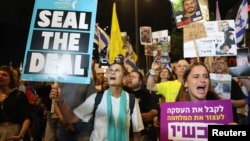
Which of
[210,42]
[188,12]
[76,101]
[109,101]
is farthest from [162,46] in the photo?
[109,101]

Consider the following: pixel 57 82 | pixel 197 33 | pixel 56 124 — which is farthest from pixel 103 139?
pixel 197 33

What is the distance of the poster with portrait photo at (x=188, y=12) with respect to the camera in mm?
7398

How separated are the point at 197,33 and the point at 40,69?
2.92 meters

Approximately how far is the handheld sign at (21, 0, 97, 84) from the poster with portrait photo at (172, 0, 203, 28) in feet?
11.8

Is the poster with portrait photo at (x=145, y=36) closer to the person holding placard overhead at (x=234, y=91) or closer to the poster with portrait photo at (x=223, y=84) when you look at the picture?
the person holding placard overhead at (x=234, y=91)

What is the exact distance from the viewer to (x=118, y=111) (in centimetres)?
407

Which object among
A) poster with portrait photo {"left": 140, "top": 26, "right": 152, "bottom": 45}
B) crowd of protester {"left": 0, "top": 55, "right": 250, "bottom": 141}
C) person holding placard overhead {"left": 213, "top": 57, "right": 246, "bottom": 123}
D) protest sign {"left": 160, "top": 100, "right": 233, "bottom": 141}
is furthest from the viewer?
poster with portrait photo {"left": 140, "top": 26, "right": 152, "bottom": 45}

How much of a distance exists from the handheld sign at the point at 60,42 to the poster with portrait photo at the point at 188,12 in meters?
3.60

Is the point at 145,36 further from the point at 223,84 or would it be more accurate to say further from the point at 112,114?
A: the point at 112,114

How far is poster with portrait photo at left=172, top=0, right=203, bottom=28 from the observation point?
7.40 meters

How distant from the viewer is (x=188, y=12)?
24.7 ft

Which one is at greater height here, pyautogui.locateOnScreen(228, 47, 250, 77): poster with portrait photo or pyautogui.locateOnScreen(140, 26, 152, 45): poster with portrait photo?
pyautogui.locateOnScreen(140, 26, 152, 45): poster with portrait photo

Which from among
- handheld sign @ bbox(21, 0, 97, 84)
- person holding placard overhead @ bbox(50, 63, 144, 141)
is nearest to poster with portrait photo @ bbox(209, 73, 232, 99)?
person holding placard overhead @ bbox(50, 63, 144, 141)

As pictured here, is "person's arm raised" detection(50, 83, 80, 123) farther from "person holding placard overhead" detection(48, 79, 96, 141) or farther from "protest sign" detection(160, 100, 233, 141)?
"protest sign" detection(160, 100, 233, 141)
